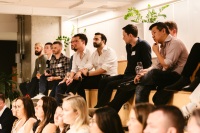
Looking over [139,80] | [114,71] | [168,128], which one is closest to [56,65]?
[114,71]

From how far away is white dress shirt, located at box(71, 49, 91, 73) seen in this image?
6.65 m

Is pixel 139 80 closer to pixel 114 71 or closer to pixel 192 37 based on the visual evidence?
pixel 114 71

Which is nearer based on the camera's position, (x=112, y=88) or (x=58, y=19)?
(x=112, y=88)

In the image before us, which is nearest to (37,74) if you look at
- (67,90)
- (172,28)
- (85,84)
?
(67,90)

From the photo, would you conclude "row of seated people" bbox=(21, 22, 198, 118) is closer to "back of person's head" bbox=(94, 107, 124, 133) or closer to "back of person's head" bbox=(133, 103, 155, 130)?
"back of person's head" bbox=(94, 107, 124, 133)

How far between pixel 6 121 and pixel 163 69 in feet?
7.43

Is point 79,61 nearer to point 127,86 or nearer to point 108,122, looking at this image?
point 127,86

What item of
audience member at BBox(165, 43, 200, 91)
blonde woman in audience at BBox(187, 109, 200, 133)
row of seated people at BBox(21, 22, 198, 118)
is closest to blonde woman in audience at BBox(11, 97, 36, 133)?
row of seated people at BBox(21, 22, 198, 118)

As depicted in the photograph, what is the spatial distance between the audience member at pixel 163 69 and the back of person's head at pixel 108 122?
1.60m

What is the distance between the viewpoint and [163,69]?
16.3ft

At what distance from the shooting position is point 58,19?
1120cm

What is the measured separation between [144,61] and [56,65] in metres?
2.28

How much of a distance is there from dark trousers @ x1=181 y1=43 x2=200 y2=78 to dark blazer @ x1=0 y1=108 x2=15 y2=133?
2568 mm

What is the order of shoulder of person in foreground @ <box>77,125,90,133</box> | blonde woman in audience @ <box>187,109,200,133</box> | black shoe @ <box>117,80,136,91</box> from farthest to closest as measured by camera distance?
black shoe @ <box>117,80,136,91</box> → shoulder of person in foreground @ <box>77,125,90,133</box> → blonde woman in audience @ <box>187,109,200,133</box>
